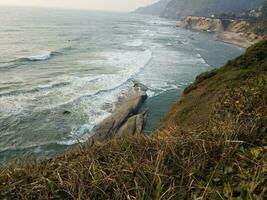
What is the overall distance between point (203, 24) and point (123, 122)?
11749 centimetres

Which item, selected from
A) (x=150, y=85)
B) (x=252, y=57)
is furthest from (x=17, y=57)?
(x=252, y=57)

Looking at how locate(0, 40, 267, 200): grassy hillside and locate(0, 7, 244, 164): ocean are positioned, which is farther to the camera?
locate(0, 7, 244, 164): ocean

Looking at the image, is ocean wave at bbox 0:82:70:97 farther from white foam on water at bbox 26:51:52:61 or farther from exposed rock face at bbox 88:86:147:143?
white foam on water at bbox 26:51:52:61

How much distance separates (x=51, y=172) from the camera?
5.02 meters

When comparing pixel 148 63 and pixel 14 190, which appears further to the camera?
pixel 148 63

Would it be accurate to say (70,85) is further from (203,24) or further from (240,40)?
(203,24)

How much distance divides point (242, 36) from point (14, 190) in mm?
97645

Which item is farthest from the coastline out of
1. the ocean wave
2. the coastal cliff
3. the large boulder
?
the large boulder

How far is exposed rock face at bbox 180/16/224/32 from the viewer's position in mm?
122750

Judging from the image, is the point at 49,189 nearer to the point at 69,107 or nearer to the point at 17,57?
the point at 69,107

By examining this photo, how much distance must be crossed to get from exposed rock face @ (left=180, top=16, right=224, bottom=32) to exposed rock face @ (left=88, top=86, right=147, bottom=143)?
323 feet

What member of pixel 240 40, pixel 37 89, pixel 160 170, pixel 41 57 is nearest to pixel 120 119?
pixel 37 89

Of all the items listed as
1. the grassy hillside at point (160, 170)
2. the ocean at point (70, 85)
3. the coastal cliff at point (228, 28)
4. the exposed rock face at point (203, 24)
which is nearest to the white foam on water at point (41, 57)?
the ocean at point (70, 85)

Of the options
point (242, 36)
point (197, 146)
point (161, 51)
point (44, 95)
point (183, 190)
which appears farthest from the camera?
point (242, 36)
